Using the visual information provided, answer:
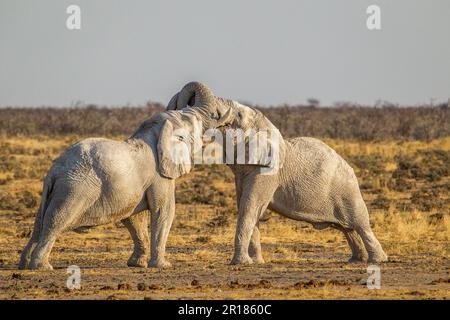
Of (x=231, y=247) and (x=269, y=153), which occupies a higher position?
(x=269, y=153)

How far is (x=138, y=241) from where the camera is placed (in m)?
20.1

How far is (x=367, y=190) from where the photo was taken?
116ft

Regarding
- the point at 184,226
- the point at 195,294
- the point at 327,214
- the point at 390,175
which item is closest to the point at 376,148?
the point at 390,175

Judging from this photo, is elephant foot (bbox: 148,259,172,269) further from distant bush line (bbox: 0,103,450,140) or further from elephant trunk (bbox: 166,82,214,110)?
distant bush line (bbox: 0,103,450,140)

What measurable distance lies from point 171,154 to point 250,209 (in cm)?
144

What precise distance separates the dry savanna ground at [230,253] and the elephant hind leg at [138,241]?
1.02 ft

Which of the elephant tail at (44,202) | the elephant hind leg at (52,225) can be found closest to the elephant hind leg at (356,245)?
the elephant hind leg at (52,225)

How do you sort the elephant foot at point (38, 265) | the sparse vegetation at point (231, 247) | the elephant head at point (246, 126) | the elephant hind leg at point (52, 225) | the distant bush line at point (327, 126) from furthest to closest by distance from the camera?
1. the distant bush line at point (327, 126)
2. the elephant head at point (246, 126)
3. the elephant foot at point (38, 265)
4. the elephant hind leg at point (52, 225)
5. the sparse vegetation at point (231, 247)

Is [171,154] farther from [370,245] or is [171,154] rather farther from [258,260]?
[370,245]

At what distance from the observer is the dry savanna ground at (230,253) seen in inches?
674

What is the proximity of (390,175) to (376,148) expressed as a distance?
12288 mm

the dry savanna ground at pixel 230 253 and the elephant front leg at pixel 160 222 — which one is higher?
the elephant front leg at pixel 160 222

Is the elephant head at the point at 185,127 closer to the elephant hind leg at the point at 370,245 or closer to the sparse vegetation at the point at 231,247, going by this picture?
the sparse vegetation at the point at 231,247

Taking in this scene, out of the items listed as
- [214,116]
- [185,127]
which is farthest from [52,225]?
[214,116]
